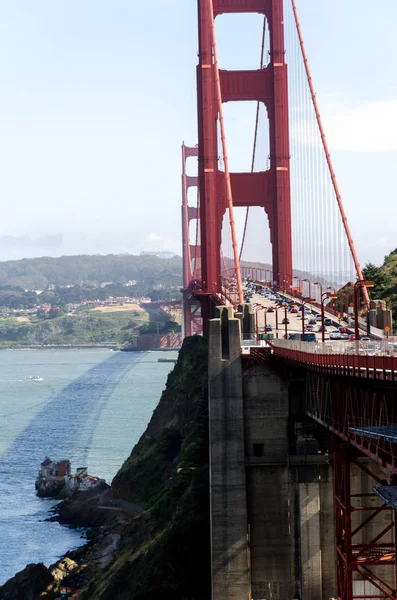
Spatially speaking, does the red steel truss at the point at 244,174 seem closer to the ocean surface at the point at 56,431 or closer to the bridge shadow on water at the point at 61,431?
the ocean surface at the point at 56,431

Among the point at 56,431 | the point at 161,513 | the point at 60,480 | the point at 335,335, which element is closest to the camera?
the point at 335,335

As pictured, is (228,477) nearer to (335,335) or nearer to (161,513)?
(161,513)

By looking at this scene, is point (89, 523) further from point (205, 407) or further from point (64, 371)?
point (64, 371)

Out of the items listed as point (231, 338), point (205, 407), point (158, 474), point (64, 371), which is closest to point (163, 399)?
point (158, 474)

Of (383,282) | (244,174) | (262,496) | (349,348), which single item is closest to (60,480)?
(244,174)

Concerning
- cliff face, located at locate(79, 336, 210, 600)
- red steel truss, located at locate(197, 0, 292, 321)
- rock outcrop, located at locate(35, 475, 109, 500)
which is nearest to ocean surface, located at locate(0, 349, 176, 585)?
rock outcrop, located at locate(35, 475, 109, 500)
